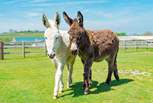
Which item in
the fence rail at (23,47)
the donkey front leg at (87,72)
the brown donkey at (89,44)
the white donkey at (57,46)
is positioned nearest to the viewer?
the white donkey at (57,46)

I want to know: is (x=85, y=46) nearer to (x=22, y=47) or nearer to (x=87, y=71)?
(x=87, y=71)

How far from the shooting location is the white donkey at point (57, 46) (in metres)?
8.34

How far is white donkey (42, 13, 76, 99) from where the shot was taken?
8.34 m

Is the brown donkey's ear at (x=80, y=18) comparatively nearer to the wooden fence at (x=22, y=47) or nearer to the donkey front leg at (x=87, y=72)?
the donkey front leg at (x=87, y=72)

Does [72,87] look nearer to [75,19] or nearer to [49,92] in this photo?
[49,92]

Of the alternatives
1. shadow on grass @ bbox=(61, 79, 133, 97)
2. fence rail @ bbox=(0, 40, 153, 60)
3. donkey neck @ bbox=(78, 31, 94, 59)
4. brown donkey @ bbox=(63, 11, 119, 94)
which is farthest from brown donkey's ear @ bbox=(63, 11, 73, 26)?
fence rail @ bbox=(0, 40, 153, 60)

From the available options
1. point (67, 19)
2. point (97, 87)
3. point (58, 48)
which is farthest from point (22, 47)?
point (58, 48)

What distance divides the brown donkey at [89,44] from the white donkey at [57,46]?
0.36m

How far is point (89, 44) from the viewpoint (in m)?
9.27

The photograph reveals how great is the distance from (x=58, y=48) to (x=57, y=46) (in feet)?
0.84

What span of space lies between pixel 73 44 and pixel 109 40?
2.20m

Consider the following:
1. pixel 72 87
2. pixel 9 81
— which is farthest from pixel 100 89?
pixel 9 81

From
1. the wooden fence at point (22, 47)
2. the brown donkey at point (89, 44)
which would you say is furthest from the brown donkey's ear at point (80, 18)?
the wooden fence at point (22, 47)

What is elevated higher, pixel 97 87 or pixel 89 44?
pixel 89 44
